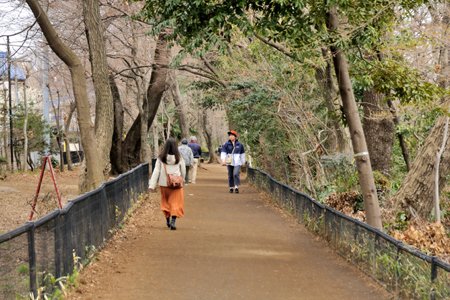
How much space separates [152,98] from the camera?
27.1m

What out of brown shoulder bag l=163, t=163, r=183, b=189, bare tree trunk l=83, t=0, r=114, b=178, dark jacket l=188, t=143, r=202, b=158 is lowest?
brown shoulder bag l=163, t=163, r=183, b=189

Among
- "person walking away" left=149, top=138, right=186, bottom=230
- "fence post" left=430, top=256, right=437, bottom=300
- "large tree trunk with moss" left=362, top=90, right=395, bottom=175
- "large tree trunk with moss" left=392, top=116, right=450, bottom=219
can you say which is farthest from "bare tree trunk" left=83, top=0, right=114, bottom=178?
"fence post" left=430, top=256, right=437, bottom=300

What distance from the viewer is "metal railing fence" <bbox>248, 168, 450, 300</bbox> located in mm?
7035

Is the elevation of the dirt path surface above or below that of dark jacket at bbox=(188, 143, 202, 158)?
below

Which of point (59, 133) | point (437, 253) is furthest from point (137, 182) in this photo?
point (59, 133)

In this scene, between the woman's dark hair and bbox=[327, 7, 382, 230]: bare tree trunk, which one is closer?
bbox=[327, 7, 382, 230]: bare tree trunk

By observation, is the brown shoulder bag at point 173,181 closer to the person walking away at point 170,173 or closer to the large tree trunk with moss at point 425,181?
the person walking away at point 170,173

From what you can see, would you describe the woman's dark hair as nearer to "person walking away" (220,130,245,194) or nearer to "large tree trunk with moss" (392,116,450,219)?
"large tree trunk with moss" (392,116,450,219)

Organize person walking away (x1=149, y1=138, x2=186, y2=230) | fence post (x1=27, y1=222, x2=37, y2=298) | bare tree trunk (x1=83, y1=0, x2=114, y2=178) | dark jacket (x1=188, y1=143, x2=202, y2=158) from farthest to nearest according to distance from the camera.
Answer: dark jacket (x1=188, y1=143, x2=202, y2=158), bare tree trunk (x1=83, y1=0, x2=114, y2=178), person walking away (x1=149, y1=138, x2=186, y2=230), fence post (x1=27, y1=222, x2=37, y2=298)

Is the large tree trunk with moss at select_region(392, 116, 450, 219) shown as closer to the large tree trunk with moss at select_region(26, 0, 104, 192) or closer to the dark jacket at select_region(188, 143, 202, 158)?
the large tree trunk with moss at select_region(26, 0, 104, 192)

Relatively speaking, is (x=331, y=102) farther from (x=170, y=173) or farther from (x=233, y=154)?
(x=233, y=154)

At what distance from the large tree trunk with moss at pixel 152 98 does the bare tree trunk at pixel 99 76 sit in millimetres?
8051

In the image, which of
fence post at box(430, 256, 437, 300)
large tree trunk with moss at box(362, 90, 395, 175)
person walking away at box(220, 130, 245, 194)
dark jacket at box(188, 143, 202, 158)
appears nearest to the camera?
fence post at box(430, 256, 437, 300)

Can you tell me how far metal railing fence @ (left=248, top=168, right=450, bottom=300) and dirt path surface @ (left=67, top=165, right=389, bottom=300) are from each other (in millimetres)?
188
